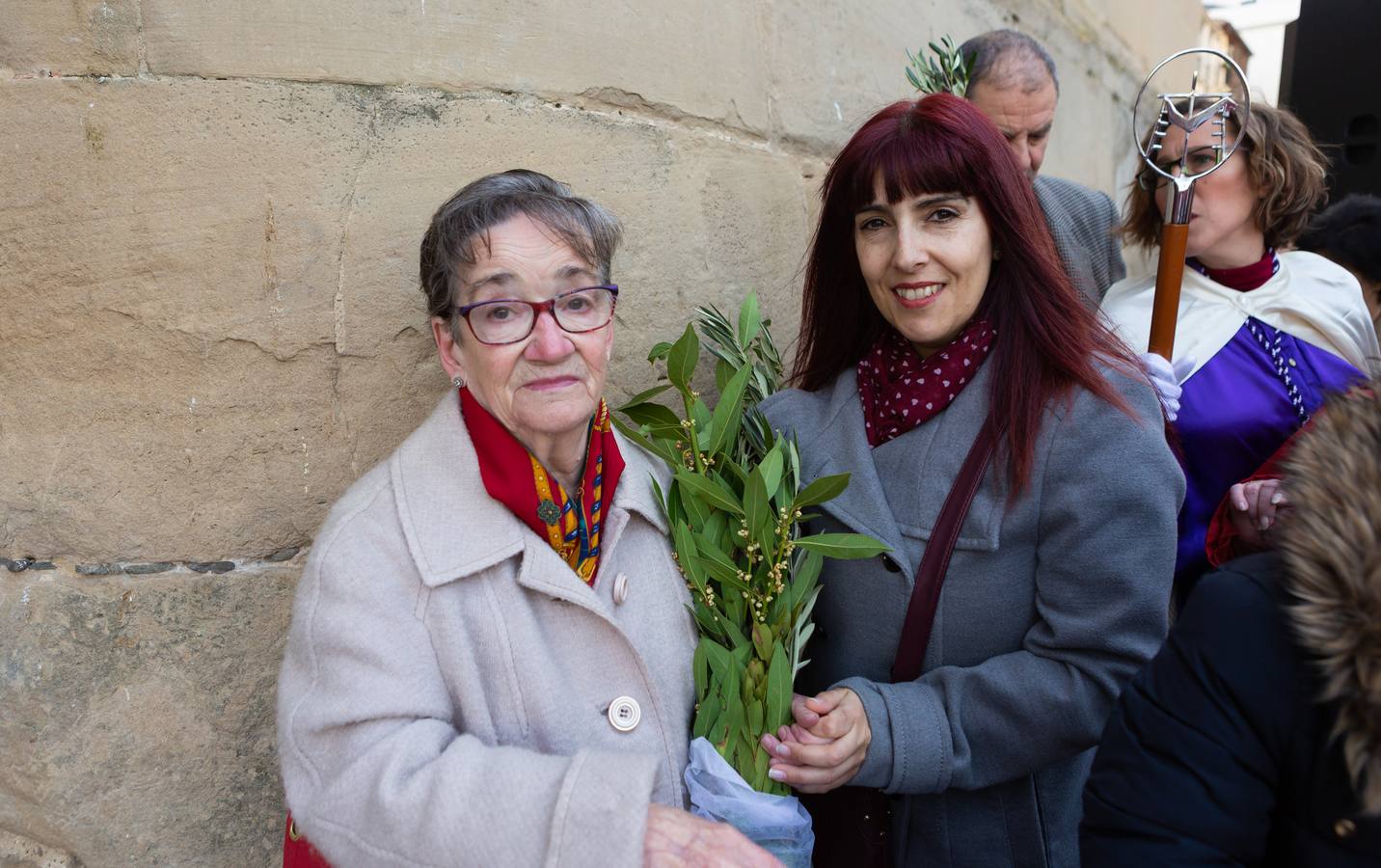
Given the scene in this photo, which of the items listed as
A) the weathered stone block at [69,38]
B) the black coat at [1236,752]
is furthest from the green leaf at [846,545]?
the weathered stone block at [69,38]

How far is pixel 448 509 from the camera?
158cm

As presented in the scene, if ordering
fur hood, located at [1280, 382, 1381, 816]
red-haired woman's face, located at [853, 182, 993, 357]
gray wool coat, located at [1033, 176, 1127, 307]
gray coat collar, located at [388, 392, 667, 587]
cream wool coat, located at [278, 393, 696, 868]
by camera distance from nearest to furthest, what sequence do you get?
fur hood, located at [1280, 382, 1381, 816] → cream wool coat, located at [278, 393, 696, 868] → gray coat collar, located at [388, 392, 667, 587] → red-haired woman's face, located at [853, 182, 993, 357] → gray wool coat, located at [1033, 176, 1127, 307]

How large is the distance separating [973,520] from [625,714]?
686 mm

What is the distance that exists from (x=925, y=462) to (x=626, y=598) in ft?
1.96

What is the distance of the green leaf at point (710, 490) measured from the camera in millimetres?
1771

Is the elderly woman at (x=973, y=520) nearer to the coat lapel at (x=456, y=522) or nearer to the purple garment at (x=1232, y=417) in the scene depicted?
the coat lapel at (x=456, y=522)

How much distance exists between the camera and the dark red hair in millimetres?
1732

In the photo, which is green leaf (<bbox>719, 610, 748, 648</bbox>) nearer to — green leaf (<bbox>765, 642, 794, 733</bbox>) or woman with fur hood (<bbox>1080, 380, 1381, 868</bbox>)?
green leaf (<bbox>765, 642, 794, 733</bbox>)

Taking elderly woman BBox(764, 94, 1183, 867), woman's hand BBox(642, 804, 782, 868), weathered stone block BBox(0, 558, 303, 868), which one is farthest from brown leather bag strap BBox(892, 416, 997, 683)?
weathered stone block BBox(0, 558, 303, 868)

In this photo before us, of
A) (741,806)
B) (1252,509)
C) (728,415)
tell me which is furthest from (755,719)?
(1252,509)

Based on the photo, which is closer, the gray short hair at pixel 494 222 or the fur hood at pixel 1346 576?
the fur hood at pixel 1346 576

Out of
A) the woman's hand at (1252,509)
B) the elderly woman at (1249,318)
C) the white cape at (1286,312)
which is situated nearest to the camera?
the woman's hand at (1252,509)

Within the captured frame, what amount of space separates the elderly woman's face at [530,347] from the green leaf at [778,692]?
54 cm

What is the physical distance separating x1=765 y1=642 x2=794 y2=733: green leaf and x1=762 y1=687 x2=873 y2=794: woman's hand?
Result: 2 centimetres
